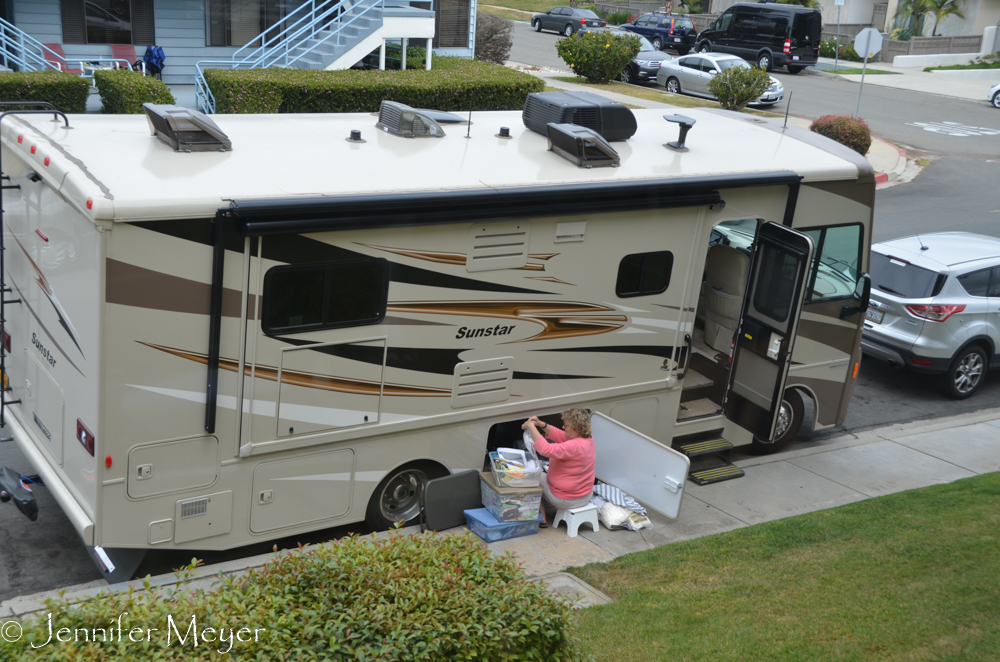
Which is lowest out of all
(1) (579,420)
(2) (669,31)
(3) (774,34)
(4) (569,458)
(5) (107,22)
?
(4) (569,458)

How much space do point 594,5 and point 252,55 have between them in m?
41.7

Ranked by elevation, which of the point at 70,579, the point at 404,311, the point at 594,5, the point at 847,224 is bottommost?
the point at 70,579

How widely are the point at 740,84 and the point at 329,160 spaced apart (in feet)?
71.6

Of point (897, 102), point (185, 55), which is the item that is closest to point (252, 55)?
point (185, 55)

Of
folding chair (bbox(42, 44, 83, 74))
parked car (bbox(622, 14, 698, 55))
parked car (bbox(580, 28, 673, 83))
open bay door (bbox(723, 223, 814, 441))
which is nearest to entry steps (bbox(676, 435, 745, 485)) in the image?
open bay door (bbox(723, 223, 814, 441))

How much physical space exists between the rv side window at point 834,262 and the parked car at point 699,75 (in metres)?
21.6

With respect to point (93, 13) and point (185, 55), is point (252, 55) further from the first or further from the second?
point (93, 13)

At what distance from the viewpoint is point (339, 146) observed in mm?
7066

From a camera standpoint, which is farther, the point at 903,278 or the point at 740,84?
the point at 740,84

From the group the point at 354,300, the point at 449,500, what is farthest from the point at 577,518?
the point at 354,300

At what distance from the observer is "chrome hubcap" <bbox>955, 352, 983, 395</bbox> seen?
11.3 metres

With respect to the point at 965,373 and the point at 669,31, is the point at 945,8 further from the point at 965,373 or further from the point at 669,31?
the point at 965,373

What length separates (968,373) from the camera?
37.4 feet

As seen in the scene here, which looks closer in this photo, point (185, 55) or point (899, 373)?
point (899, 373)
